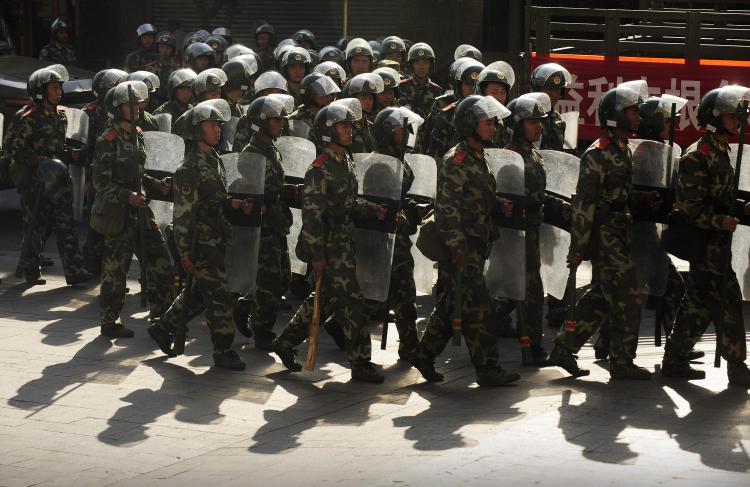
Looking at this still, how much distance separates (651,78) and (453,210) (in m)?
6.41

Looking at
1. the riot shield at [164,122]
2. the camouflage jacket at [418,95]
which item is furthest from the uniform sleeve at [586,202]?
the camouflage jacket at [418,95]

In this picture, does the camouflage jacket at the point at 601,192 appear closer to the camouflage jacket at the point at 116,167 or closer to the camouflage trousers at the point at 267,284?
the camouflage trousers at the point at 267,284

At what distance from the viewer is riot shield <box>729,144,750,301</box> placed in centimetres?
977

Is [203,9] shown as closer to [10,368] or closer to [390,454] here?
[10,368]

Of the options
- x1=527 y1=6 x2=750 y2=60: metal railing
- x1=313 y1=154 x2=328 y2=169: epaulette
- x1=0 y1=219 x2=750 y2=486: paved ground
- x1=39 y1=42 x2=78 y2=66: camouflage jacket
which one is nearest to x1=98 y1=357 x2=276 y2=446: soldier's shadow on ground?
x1=0 y1=219 x2=750 y2=486: paved ground

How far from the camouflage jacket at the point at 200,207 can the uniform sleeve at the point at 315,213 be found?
2.57 feet

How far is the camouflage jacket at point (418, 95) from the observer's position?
48.8ft

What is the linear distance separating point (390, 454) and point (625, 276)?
2.38 meters

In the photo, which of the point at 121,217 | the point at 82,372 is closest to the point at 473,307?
the point at 82,372

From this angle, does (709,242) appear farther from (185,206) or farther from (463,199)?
(185,206)

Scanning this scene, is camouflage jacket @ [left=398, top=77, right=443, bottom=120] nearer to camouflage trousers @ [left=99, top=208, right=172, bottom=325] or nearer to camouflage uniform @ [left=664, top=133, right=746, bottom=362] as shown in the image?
camouflage trousers @ [left=99, top=208, right=172, bottom=325]

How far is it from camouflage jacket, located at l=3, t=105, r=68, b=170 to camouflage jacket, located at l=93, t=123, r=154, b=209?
2099 mm

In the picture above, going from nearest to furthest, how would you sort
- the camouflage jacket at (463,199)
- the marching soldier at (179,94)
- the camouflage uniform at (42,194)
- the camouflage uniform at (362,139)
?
the camouflage jacket at (463,199), the camouflage uniform at (362,139), the camouflage uniform at (42,194), the marching soldier at (179,94)

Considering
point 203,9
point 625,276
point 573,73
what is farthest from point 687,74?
point 203,9
